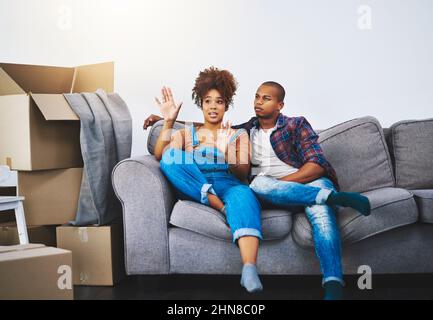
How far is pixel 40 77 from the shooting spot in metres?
2.60

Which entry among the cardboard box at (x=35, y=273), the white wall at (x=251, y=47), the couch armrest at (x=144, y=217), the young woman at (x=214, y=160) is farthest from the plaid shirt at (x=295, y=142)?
the cardboard box at (x=35, y=273)

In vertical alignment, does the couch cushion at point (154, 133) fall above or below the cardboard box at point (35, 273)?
above

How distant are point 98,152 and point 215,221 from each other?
0.66 m

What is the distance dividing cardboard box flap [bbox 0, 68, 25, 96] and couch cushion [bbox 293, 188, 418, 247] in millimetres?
1402

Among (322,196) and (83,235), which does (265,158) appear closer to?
(322,196)

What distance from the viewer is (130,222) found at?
2.12m

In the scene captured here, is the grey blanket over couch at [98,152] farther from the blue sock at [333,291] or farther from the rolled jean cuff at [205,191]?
the blue sock at [333,291]

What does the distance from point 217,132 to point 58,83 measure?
94 centimetres

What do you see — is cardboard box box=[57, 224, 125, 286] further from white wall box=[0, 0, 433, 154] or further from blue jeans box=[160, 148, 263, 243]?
white wall box=[0, 0, 433, 154]

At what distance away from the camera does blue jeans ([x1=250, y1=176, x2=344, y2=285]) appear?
1.86 m

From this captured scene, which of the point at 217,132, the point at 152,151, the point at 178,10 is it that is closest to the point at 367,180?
the point at 217,132

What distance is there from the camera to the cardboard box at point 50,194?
7.50 ft

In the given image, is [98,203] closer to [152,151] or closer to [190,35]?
[152,151]

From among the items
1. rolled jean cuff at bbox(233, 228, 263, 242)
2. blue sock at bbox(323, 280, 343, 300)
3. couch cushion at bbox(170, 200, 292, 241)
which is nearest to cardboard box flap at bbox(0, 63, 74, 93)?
couch cushion at bbox(170, 200, 292, 241)
